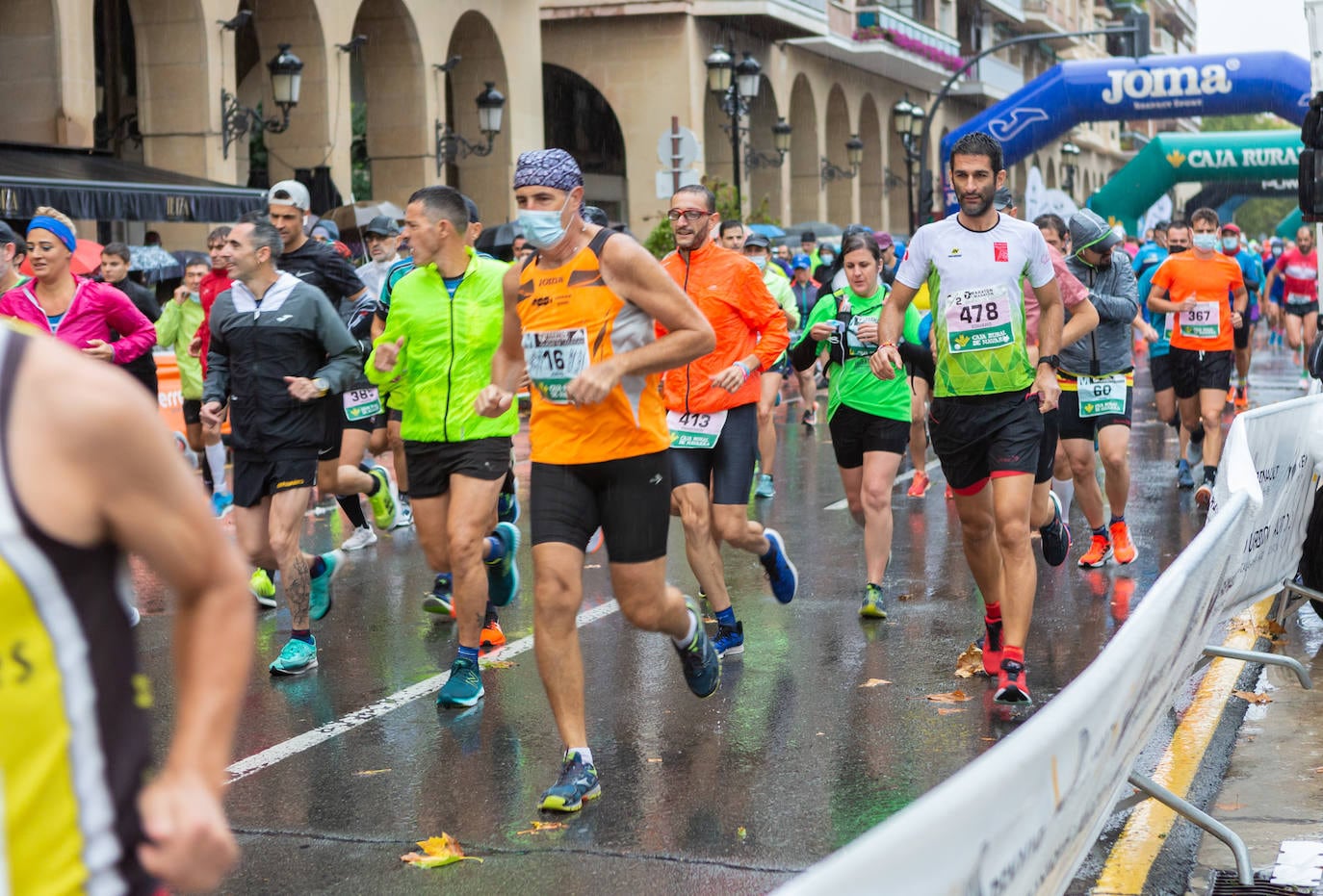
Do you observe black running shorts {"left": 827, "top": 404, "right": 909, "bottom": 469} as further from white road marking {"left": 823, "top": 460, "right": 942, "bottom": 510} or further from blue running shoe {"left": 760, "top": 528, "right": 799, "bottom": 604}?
white road marking {"left": 823, "top": 460, "right": 942, "bottom": 510}

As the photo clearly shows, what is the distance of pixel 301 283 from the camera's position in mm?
7695

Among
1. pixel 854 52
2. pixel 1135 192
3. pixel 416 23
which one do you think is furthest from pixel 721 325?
pixel 854 52

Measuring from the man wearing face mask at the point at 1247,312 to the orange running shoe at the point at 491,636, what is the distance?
35.0ft

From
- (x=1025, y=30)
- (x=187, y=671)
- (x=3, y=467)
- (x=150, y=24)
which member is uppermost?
(x=1025, y=30)

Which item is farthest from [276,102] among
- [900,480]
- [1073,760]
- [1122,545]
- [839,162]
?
[839,162]

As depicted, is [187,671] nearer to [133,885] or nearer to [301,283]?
[133,885]

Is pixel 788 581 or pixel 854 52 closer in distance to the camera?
pixel 788 581

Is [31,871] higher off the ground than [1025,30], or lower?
lower

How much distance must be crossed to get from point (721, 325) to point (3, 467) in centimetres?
602

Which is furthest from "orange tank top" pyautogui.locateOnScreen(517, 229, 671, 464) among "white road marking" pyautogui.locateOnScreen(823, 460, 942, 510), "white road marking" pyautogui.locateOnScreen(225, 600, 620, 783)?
"white road marking" pyautogui.locateOnScreen(823, 460, 942, 510)

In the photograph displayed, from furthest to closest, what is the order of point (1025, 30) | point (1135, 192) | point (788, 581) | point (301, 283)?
point (1025, 30) < point (1135, 192) < point (788, 581) < point (301, 283)

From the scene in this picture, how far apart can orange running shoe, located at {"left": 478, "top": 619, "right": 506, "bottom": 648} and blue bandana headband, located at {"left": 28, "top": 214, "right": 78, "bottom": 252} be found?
2.82m

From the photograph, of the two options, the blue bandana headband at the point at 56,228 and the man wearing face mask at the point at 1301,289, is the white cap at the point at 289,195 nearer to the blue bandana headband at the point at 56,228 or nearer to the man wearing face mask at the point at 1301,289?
the blue bandana headband at the point at 56,228

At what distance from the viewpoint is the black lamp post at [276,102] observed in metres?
22.3
